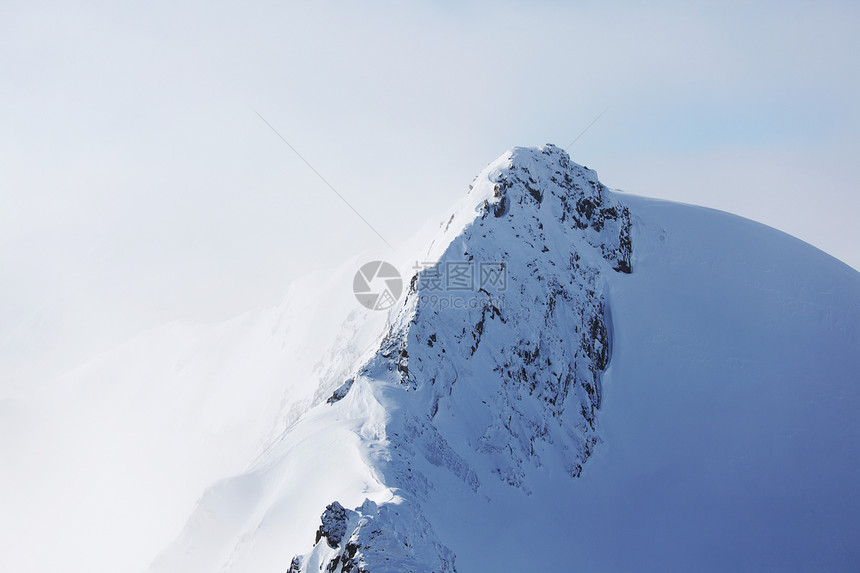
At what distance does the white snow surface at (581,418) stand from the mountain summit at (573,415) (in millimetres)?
133

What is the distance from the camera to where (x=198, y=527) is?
28.2 m

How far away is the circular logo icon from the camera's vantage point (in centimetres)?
5319

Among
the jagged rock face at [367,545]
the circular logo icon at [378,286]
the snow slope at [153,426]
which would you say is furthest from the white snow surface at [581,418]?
the snow slope at [153,426]

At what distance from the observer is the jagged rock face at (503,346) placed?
1178 inches

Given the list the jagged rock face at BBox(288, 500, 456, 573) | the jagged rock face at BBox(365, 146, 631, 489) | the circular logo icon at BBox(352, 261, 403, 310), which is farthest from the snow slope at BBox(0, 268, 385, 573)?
the jagged rock face at BBox(288, 500, 456, 573)

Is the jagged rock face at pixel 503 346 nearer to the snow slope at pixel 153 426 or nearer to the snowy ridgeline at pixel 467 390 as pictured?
the snowy ridgeline at pixel 467 390

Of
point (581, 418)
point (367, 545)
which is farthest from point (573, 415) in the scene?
point (367, 545)

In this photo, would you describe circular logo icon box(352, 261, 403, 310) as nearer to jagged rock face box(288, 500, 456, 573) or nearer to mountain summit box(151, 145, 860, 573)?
mountain summit box(151, 145, 860, 573)

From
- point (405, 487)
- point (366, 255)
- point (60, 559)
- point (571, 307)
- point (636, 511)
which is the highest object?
point (366, 255)

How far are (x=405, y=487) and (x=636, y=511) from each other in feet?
59.4

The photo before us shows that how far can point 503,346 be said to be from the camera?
115ft

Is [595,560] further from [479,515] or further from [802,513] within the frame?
[802,513]

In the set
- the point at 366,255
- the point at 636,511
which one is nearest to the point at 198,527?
the point at 636,511

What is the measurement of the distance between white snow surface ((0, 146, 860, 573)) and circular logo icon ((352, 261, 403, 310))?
39.0 ft
